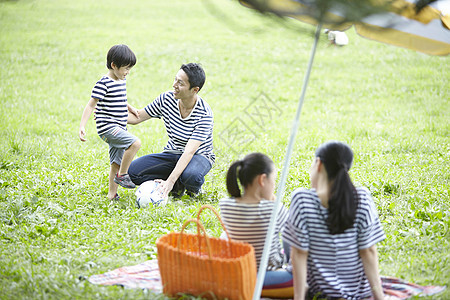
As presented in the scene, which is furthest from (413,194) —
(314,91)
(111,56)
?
(314,91)

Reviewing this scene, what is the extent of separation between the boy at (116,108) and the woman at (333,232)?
264 centimetres

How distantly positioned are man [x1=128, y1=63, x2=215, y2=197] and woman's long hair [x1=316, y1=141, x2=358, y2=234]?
256 cm

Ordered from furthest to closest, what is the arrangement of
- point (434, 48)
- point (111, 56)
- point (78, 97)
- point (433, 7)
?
1. point (78, 97)
2. point (111, 56)
3. point (434, 48)
4. point (433, 7)

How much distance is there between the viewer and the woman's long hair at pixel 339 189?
3.30 m

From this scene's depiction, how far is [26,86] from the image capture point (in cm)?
1277

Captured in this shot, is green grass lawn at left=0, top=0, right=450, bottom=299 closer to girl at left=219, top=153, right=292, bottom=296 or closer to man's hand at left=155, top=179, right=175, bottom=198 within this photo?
man's hand at left=155, top=179, right=175, bottom=198

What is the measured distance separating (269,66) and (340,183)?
11.6 meters

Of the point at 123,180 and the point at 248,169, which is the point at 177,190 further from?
the point at 248,169

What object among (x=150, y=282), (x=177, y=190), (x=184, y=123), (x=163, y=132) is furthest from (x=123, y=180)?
(x=163, y=132)

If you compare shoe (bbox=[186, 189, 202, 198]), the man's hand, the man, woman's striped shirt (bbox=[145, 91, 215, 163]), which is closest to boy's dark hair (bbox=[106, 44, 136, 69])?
the man

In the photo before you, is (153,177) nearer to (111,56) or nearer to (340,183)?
(111,56)

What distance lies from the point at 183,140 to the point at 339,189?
295 cm

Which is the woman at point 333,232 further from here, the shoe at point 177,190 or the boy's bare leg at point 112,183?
the boy's bare leg at point 112,183

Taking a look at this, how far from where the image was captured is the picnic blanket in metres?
3.66
